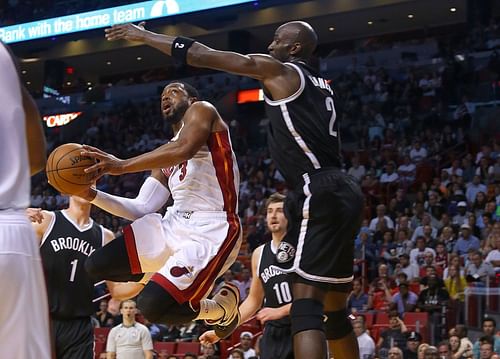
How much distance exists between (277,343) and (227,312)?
1.82ft

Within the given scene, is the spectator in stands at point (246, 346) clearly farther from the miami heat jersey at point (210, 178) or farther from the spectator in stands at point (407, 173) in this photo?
the spectator in stands at point (407, 173)

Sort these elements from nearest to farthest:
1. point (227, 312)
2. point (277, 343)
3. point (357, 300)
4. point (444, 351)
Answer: point (227, 312) < point (277, 343) < point (444, 351) < point (357, 300)

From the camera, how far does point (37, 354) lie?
8.54ft

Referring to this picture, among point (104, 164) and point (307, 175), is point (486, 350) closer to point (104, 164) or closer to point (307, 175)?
point (307, 175)

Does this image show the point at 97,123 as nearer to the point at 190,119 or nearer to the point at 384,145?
the point at 384,145

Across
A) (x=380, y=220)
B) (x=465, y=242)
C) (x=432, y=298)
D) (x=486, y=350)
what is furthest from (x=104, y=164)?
(x=380, y=220)

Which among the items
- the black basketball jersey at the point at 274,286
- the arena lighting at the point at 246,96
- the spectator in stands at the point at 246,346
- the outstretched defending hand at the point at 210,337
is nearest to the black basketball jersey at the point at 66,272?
the outstretched defending hand at the point at 210,337

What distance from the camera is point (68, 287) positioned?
654 cm

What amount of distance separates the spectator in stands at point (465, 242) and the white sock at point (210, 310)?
734 cm

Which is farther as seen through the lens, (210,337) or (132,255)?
(210,337)

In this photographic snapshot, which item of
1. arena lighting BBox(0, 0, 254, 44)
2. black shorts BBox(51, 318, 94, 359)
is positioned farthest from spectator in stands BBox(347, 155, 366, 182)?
black shorts BBox(51, 318, 94, 359)

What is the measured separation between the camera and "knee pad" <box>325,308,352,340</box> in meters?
5.07

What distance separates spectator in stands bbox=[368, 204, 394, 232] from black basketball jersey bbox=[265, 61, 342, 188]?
9782 millimetres

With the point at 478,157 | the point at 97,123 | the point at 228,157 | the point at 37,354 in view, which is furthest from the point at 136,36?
the point at 97,123
